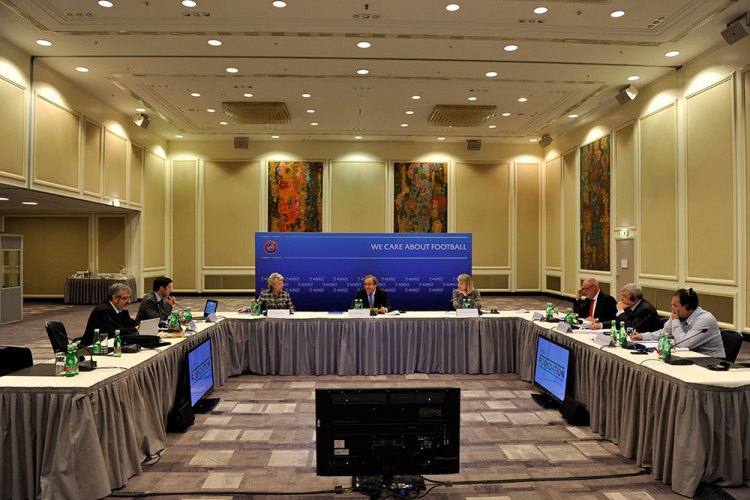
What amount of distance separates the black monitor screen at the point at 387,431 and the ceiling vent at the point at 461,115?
9.53 metres

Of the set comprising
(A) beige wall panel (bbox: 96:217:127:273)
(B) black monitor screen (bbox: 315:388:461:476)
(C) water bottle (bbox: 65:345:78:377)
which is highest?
(A) beige wall panel (bbox: 96:217:127:273)

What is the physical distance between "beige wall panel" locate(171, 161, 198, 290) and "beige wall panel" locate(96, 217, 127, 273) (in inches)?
67.3

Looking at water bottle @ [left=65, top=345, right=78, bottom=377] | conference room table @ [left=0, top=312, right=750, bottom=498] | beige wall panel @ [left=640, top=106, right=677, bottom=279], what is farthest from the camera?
beige wall panel @ [left=640, top=106, right=677, bottom=279]

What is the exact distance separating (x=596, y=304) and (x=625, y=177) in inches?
235

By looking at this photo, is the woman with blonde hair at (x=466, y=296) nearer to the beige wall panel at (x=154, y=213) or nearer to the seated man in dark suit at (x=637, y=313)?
the seated man in dark suit at (x=637, y=313)

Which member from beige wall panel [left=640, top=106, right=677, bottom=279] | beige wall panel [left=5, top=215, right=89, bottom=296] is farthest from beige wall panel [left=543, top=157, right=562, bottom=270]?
beige wall panel [left=5, top=215, right=89, bottom=296]

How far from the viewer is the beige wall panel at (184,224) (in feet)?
49.3

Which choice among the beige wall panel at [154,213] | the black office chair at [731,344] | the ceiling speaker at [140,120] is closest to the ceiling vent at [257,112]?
the ceiling speaker at [140,120]

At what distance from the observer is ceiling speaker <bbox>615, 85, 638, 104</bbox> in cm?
972

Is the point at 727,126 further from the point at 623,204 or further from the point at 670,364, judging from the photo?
the point at 670,364

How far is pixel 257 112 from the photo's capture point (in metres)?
11.1

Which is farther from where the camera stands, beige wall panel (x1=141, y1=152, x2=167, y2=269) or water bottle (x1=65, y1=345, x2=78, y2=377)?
beige wall panel (x1=141, y1=152, x2=167, y2=269)

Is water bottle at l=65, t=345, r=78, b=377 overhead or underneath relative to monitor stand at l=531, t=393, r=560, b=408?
overhead

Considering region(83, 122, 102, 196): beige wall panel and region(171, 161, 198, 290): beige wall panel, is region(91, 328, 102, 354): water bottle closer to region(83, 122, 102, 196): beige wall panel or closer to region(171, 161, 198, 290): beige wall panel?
region(83, 122, 102, 196): beige wall panel
